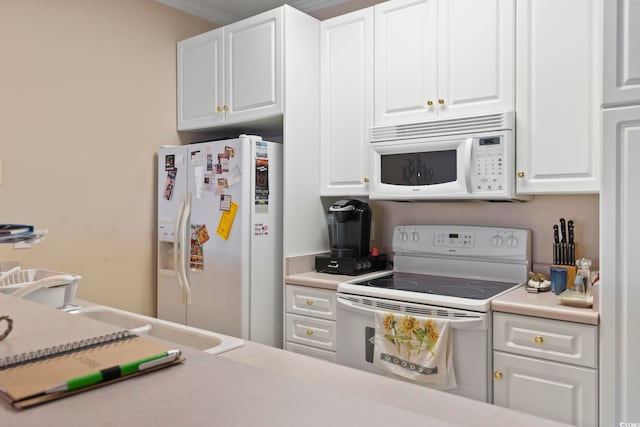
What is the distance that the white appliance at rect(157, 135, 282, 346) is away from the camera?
2.81 m

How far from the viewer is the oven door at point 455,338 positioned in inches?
80.9

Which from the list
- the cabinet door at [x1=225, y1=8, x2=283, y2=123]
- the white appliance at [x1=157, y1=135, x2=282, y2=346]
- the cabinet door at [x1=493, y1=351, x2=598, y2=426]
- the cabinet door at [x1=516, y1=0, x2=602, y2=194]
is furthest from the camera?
the cabinet door at [x1=225, y1=8, x2=283, y2=123]

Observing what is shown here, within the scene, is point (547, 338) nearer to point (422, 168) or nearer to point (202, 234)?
point (422, 168)

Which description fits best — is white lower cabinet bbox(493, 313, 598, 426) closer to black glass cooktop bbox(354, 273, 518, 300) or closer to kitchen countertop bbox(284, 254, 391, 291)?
black glass cooktop bbox(354, 273, 518, 300)

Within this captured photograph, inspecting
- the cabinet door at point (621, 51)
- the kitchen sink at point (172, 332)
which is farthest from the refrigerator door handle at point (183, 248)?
the cabinet door at point (621, 51)

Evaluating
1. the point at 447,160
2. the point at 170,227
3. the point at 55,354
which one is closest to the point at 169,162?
the point at 170,227

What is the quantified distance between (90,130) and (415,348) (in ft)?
7.43

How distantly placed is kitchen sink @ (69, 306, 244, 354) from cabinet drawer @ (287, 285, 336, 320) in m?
1.17

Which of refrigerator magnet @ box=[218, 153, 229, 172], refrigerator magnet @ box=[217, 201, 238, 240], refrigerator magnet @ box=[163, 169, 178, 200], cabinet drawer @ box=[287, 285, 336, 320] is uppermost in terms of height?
refrigerator magnet @ box=[218, 153, 229, 172]

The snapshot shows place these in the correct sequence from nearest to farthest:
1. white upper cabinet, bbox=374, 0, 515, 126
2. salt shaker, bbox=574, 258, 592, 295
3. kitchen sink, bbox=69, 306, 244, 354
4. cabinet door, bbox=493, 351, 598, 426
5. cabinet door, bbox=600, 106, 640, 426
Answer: kitchen sink, bbox=69, 306, 244, 354, cabinet door, bbox=600, 106, 640, 426, cabinet door, bbox=493, 351, 598, 426, salt shaker, bbox=574, 258, 592, 295, white upper cabinet, bbox=374, 0, 515, 126

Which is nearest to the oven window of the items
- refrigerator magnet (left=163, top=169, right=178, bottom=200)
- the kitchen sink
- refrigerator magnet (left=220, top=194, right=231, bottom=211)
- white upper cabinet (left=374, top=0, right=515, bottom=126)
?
white upper cabinet (left=374, top=0, right=515, bottom=126)

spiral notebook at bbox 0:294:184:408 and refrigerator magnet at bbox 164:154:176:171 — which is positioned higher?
refrigerator magnet at bbox 164:154:176:171

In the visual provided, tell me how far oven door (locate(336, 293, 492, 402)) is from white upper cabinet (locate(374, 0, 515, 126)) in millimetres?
1053

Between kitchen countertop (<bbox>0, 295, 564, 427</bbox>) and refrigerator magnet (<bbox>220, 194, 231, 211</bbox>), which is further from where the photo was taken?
refrigerator magnet (<bbox>220, 194, 231, 211</bbox>)
